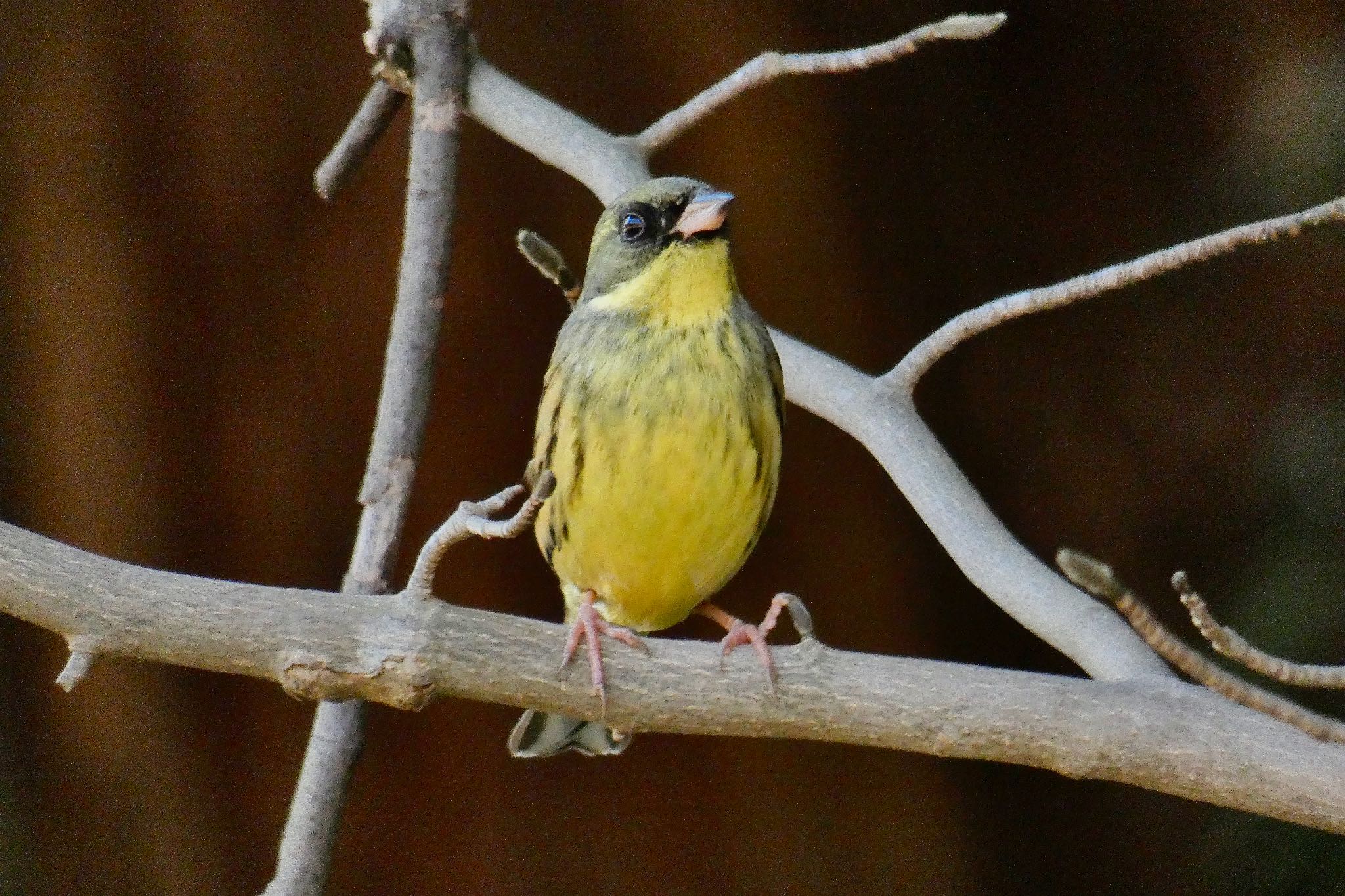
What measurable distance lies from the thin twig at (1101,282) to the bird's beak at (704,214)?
0.78 ft

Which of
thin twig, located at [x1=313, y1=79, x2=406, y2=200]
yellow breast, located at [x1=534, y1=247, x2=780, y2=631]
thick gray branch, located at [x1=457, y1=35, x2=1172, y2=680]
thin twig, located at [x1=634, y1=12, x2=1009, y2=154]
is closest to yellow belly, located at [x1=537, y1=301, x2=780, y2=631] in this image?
yellow breast, located at [x1=534, y1=247, x2=780, y2=631]

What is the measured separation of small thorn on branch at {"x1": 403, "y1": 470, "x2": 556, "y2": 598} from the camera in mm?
831

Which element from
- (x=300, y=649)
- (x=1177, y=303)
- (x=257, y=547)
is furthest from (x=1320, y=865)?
(x=257, y=547)

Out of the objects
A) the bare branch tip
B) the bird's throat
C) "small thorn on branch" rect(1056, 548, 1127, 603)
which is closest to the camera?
"small thorn on branch" rect(1056, 548, 1127, 603)

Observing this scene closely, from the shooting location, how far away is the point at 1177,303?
67.2 inches

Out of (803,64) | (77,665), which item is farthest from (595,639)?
(803,64)

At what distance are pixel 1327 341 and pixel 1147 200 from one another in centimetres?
28

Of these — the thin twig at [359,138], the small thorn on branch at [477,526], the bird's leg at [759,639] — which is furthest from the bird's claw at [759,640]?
the thin twig at [359,138]

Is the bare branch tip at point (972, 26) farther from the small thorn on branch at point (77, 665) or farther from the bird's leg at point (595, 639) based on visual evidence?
the small thorn on branch at point (77, 665)

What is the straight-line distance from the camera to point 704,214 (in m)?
1.21

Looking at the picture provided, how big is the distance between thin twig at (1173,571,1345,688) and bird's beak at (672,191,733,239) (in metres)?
0.59

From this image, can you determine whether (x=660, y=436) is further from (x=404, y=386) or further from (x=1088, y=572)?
Result: (x=1088, y=572)

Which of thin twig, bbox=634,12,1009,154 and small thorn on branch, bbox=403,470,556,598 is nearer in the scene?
small thorn on branch, bbox=403,470,556,598

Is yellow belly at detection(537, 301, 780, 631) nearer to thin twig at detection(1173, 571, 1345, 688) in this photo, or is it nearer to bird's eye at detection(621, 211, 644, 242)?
bird's eye at detection(621, 211, 644, 242)
